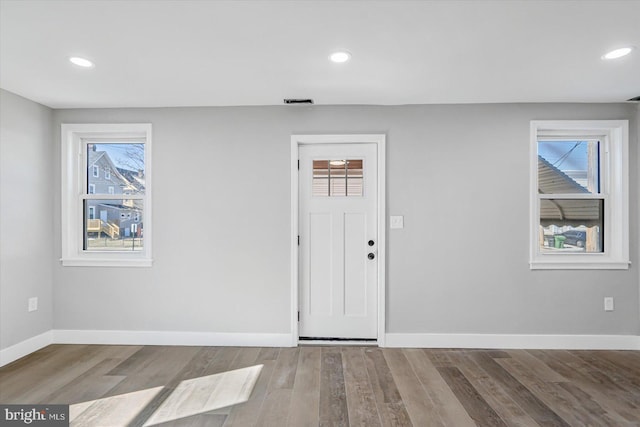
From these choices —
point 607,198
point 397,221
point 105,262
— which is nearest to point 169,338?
point 105,262

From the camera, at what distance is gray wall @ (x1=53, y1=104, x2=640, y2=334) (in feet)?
11.6

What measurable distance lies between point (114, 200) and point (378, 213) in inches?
106

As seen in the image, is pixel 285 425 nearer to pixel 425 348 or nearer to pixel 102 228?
pixel 425 348

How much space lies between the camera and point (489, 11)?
1.94 meters

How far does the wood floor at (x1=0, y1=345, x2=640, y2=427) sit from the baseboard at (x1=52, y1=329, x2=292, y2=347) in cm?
9

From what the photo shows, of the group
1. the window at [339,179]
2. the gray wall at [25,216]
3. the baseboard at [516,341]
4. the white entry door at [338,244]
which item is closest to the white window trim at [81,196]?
the gray wall at [25,216]

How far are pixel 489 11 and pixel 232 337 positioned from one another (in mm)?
3308

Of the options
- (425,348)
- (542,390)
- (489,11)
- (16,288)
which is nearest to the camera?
(489,11)

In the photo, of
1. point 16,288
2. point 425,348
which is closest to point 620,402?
point 425,348

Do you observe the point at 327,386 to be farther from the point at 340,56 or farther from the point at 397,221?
the point at 340,56

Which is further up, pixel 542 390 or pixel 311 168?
pixel 311 168

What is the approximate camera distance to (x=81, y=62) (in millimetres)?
2596

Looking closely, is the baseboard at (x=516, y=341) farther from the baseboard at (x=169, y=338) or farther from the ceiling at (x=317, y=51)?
the ceiling at (x=317, y=51)

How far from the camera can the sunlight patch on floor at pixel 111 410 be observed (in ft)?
7.48
